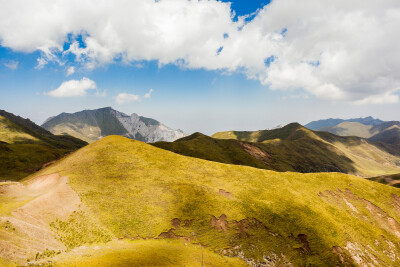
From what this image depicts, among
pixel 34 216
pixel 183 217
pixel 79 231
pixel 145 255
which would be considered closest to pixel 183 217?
pixel 183 217

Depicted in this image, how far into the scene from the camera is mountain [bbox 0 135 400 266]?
37.5m

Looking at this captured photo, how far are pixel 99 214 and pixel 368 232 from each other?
2744 inches

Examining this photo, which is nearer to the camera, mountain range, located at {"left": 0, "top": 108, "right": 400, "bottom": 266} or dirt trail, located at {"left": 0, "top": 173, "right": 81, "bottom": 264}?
dirt trail, located at {"left": 0, "top": 173, "right": 81, "bottom": 264}

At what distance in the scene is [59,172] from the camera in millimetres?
60500

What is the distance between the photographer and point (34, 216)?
4019 cm

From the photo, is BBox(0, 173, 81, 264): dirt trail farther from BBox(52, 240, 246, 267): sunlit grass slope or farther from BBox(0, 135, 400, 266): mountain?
BBox(52, 240, 246, 267): sunlit grass slope

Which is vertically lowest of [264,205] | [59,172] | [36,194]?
[264,205]

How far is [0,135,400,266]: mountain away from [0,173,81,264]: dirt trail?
0.17 meters

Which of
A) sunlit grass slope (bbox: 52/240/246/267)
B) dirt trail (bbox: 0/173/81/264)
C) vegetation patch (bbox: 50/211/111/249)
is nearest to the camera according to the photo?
dirt trail (bbox: 0/173/81/264)

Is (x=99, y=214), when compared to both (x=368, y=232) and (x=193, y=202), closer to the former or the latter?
(x=193, y=202)

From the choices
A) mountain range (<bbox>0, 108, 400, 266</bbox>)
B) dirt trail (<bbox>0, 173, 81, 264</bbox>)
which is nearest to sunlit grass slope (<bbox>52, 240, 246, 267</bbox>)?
mountain range (<bbox>0, 108, 400, 266</bbox>)

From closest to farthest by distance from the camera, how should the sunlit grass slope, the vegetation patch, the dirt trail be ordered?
the dirt trail < the sunlit grass slope < the vegetation patch

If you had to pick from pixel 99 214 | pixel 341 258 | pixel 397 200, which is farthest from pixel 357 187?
pixel 99 214

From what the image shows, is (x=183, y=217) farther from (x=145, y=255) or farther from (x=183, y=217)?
(x=145, y=255)
